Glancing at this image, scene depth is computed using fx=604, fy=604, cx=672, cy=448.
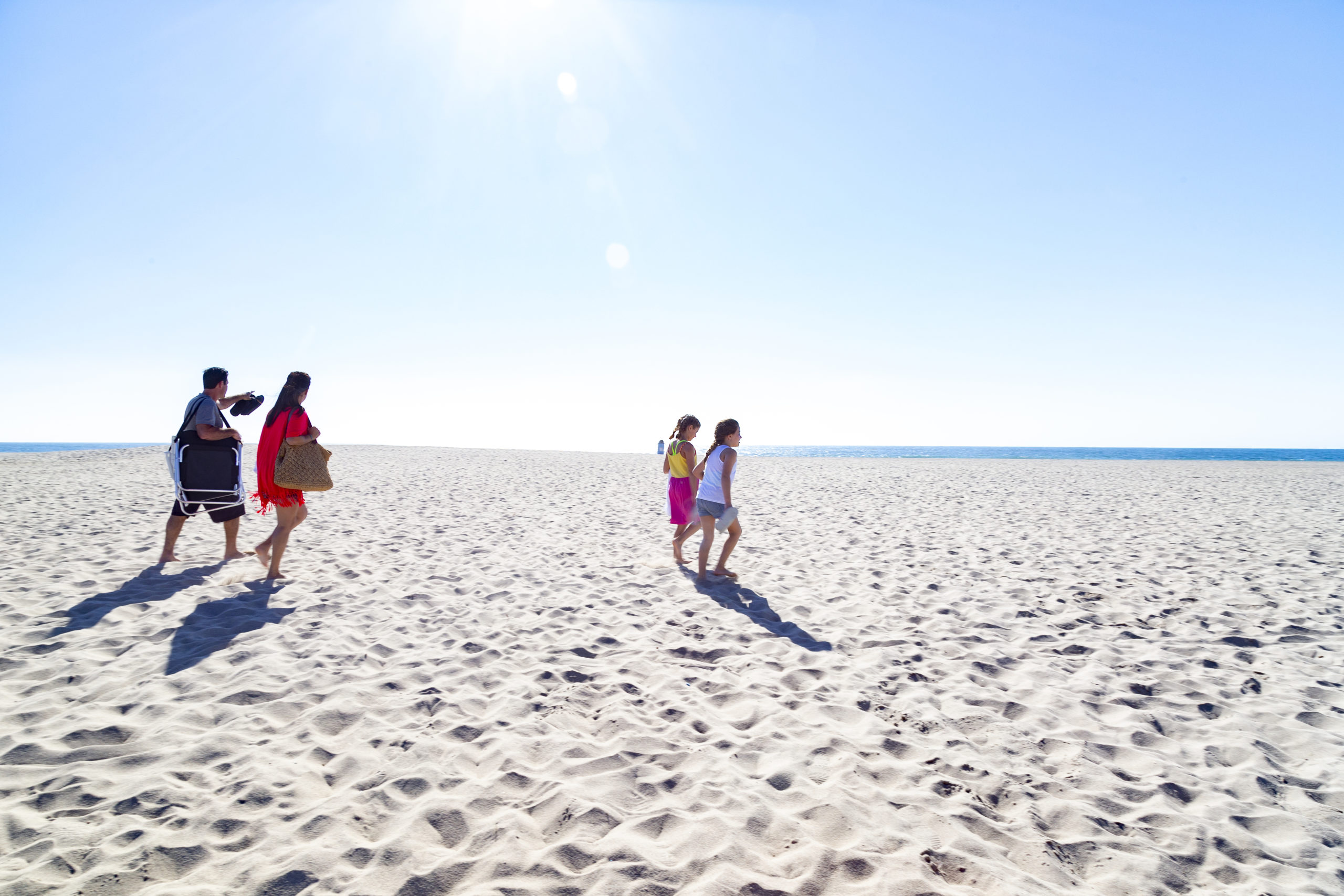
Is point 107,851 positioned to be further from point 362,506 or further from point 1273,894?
point 362,506

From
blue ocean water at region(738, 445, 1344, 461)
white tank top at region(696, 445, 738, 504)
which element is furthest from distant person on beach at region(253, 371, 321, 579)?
blue ocean water at region(738, 445, 1344, 461)

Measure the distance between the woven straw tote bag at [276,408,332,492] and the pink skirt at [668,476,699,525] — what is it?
3.63 m

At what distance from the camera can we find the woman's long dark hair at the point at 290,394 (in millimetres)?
5777

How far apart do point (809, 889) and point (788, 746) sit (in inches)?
40.4

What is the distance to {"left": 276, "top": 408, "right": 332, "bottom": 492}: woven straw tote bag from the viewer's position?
5805mm

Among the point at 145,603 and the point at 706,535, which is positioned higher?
the point at 706,535

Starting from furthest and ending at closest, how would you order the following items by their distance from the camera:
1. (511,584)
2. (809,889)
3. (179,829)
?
(511,584) → (179,829) → (809,889)

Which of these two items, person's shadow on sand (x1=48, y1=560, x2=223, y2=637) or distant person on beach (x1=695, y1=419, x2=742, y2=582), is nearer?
person's shadow on sand (x1=48, y1=560, x2=223, y2=637)

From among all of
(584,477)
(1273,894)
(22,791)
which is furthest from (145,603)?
(584,477)

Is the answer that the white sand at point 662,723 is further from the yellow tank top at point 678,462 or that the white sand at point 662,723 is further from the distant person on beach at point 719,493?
the yellow tank top at point 678,462

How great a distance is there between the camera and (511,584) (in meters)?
6.35

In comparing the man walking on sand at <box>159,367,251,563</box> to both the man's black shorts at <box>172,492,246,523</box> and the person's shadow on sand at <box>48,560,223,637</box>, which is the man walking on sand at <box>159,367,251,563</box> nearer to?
the man's black shorts at <box>172,492,246,523</box>

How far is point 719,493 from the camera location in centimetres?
668

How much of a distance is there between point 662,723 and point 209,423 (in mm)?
5460
